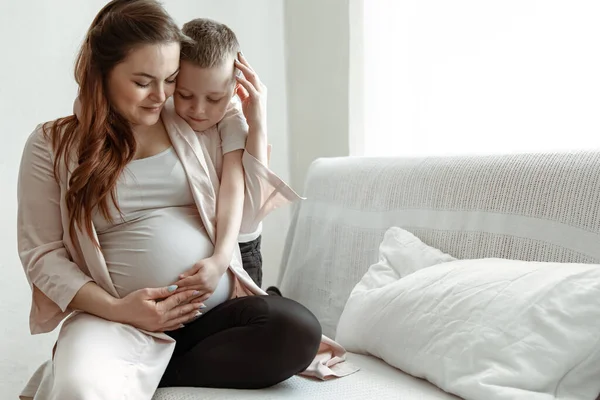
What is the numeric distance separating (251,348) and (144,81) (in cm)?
57

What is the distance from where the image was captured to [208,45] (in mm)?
1463

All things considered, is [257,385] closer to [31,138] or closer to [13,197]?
[31,138]

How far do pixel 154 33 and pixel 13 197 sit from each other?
1.13 meters

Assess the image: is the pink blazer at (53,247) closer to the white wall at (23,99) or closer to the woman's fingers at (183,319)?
the woman's fingers at (183,319)

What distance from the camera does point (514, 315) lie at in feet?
4.09

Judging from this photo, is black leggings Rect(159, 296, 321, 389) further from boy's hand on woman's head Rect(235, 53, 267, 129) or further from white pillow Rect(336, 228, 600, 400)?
boy's hand on woman's head Rect(235, 53, 267, 129)

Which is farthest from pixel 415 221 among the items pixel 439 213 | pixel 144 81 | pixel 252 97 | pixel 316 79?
pixel 316 79

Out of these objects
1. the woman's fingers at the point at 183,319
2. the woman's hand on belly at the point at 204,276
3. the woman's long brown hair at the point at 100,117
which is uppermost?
the woman's long brown hair at the point at 100,117

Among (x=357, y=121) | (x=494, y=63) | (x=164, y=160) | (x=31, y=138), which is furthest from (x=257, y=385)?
(x=357, y=121)

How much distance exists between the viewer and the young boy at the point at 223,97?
4.77 feet

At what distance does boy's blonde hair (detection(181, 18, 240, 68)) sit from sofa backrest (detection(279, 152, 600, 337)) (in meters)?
0.57

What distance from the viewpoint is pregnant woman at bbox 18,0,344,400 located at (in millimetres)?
1371

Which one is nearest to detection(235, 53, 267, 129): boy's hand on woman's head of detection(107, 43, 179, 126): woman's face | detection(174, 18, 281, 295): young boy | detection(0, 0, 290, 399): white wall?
detection(174, 18, 281, 295): young boy

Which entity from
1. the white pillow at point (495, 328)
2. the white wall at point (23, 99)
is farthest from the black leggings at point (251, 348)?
the white wall at point (23, 99)
